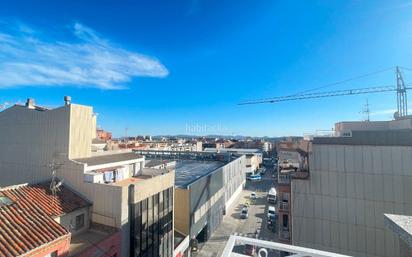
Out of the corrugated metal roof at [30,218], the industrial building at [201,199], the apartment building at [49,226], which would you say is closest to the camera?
the corrugated metal roof at [30,218]

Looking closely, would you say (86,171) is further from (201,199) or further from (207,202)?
(207,202)

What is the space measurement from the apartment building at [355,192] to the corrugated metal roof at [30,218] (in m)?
14.2

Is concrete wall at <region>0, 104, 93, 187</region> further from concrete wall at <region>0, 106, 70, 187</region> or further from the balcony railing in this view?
the balcony railing

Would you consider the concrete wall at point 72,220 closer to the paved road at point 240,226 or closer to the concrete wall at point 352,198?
the concrete wall at point 352,198

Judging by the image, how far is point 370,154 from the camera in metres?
12.9

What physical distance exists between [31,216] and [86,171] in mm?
4219

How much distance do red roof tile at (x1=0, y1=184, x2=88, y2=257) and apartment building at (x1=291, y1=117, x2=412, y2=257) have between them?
14.2 metres

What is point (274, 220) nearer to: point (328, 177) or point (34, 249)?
point (328, 177)

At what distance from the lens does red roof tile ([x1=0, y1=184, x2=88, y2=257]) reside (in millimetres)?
8992

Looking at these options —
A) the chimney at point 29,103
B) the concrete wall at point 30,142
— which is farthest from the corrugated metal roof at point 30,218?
the chimney at point 29,103

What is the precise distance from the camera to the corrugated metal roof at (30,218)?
29.4 ft

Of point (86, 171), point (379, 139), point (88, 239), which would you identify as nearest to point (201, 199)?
point (86, 171)

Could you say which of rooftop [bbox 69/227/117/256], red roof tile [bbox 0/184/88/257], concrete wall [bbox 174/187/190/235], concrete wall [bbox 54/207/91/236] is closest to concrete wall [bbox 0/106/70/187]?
red roof tile [bbox 0/184/88/257]

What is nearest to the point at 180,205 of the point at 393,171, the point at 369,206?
the point at 369,206
